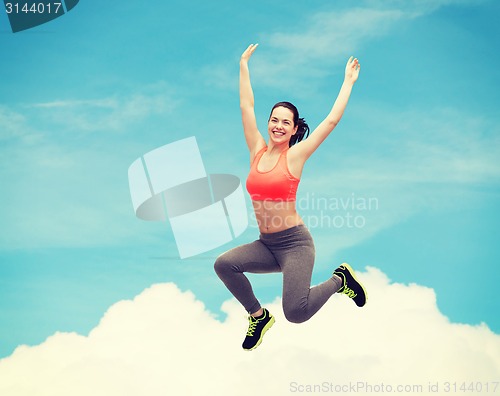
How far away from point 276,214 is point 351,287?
55.1 inches

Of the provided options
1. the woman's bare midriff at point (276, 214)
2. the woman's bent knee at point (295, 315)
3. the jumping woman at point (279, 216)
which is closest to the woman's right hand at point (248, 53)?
the jumping woman at point (279, 216)

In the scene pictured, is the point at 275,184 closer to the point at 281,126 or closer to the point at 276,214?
the point at 276,214

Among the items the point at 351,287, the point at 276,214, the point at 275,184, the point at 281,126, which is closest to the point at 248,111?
the point at 281,126

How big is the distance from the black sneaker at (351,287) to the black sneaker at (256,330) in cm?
90

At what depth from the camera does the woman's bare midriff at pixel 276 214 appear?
22.1 ft

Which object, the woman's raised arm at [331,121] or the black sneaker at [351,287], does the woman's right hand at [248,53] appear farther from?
the black sneaker at [351,287]

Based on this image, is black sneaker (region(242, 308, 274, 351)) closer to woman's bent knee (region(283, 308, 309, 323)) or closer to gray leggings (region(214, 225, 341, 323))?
gray leggings (region(214, 225, 341, 323))

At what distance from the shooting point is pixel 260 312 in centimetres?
715

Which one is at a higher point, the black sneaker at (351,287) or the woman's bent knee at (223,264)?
the woman's bent knee at (223,264)

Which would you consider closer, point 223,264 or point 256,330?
point 223,264

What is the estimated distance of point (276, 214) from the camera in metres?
6.76

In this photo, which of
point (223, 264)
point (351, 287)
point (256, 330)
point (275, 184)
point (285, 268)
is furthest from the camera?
point (351, 287)

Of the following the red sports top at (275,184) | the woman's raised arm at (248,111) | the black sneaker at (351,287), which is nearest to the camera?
the red sports top at (275,184)

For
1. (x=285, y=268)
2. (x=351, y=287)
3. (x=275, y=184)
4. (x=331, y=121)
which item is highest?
(x=331, y=121)
